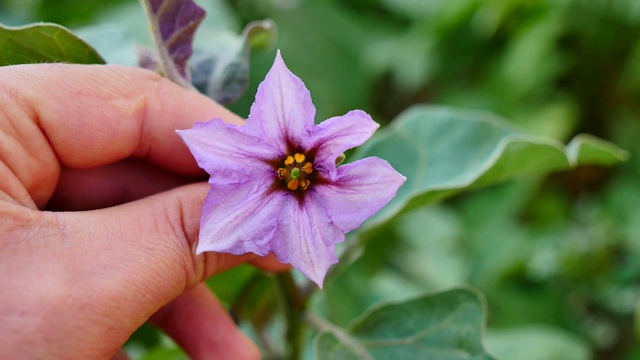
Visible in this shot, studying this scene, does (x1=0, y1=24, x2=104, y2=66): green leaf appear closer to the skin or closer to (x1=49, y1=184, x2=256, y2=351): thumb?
the skin

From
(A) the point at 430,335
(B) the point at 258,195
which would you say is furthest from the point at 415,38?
(B) the point at 258,195

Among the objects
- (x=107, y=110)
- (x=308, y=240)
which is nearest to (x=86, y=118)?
(x=107, y=110)

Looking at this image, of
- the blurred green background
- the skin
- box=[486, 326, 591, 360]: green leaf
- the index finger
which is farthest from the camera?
the blurred green background

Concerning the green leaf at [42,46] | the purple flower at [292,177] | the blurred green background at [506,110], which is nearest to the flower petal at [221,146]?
the purple flower at [292,177]

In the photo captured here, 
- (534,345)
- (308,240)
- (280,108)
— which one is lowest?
(534,345)

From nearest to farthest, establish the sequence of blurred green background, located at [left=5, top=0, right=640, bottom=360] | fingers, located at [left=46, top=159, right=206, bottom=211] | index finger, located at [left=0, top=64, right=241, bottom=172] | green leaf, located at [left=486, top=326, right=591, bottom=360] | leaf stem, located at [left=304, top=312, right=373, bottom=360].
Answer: index finger, located at [left=0, top=64, right=241, bottom=172] < fingers, located at [left=46, top=159, right=206, bottom=211] < leaf stem, located at [left=304, top=312, right=373, bottom=360] < green leaf, located at [left=486, top=326, right=591, bottom=360] < blurred green background, located at [left=5, top=0, right=640, bottom=360]

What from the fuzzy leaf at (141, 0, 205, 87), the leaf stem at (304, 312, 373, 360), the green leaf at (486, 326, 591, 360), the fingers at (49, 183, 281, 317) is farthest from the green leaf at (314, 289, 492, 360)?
the green leaf at (486, 326, 591, 360)

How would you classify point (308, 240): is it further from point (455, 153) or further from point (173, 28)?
point (455, 153)
